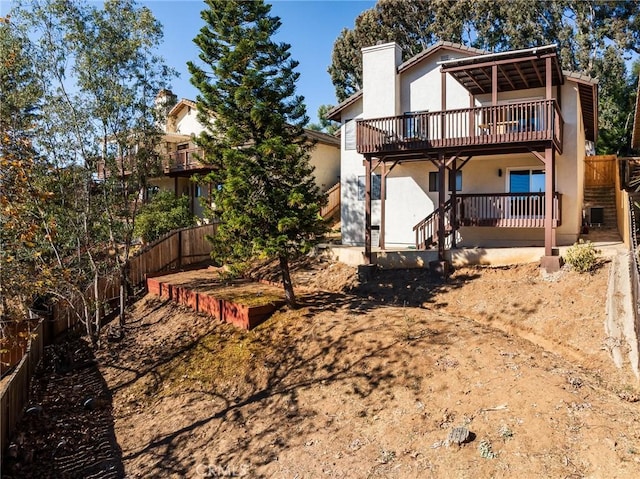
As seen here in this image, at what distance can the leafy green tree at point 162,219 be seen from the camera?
67.6 feet

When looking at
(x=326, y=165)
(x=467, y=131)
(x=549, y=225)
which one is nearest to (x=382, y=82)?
(x=467, y=131)

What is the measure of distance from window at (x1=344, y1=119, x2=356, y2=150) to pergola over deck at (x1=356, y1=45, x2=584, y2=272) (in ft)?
12.1

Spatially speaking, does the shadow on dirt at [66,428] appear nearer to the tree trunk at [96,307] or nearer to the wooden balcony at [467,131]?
the tree trunk at [96,307]

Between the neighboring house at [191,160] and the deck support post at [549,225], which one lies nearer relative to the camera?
the deck support post at [549,225]

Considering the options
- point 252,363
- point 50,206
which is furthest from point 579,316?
Answer: point 50,206

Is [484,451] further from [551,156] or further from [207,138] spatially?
[551,156]

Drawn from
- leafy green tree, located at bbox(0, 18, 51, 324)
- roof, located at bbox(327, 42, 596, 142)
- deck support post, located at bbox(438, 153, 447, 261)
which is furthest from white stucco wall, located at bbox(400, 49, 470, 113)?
leafy green tree, located at bbox(0, 18, 51, 324)

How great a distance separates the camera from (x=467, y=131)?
47.9 feet

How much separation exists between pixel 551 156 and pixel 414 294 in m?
5.69

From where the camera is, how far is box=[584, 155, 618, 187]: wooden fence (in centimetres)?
2208

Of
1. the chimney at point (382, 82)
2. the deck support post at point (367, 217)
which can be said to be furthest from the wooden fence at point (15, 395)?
the chimney at point (382, 82)

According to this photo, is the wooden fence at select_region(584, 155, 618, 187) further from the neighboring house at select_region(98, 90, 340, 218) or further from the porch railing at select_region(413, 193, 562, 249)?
the neighboring house at select_region(98, 90, 340, 218)

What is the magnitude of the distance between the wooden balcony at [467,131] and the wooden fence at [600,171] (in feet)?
31.7

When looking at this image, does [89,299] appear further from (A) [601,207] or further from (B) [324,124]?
(B) [324,124]
